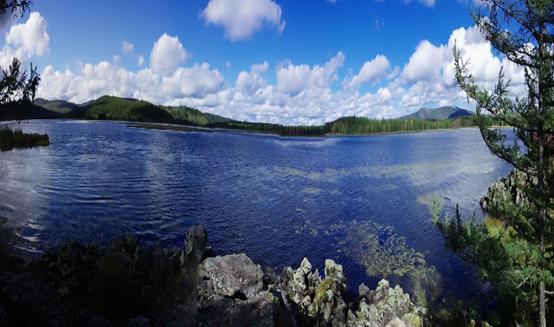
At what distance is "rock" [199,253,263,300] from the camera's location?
13859 millimetres

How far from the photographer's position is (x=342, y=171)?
62812 mm

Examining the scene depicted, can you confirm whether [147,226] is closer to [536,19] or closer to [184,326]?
[184,326]

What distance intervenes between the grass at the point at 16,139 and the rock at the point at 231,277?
130ft

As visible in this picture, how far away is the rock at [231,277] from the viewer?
13.9 m

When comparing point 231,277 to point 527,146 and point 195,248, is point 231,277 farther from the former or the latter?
point 527,146

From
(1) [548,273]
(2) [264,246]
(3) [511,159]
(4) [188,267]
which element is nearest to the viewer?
(1) [548,273]

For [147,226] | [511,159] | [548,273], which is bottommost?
[147,226]

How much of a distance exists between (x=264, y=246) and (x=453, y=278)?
11.5 metres

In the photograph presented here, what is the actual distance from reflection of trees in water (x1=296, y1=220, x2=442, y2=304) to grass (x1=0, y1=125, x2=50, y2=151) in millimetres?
36982

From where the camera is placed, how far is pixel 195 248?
17.3 meters

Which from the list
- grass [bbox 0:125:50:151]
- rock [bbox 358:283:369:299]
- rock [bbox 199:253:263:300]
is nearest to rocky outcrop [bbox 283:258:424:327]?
rock [bbox 358:283:369:299]

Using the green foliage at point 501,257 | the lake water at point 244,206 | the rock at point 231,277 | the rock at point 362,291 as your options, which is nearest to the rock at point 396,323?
the green foliage at point 501,257

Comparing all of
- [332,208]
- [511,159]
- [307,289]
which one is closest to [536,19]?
[511,159]

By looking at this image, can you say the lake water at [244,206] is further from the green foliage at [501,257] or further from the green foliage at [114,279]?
the green foliage at [501,257]
